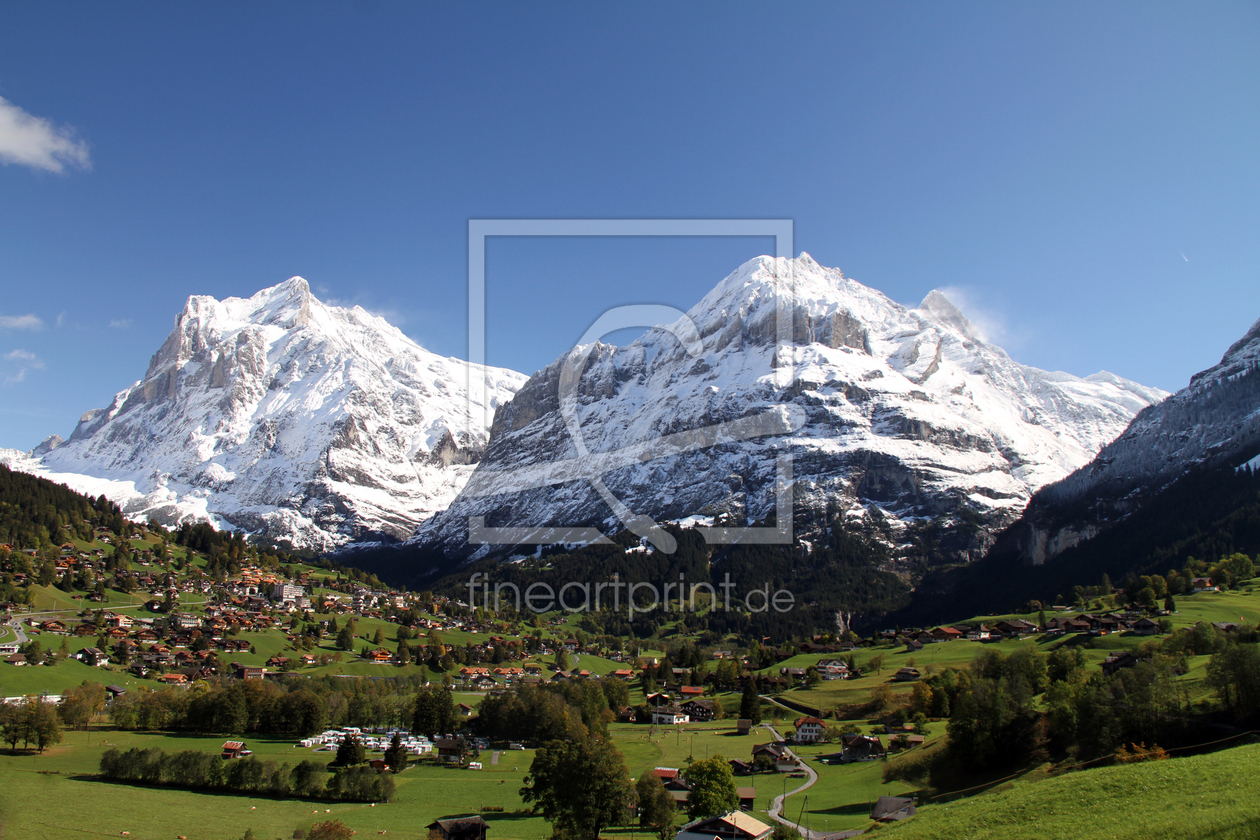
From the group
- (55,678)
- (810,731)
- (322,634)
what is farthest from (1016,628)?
(55,678)

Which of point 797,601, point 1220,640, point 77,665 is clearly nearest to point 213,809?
point 77,665

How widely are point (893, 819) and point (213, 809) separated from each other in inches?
1647

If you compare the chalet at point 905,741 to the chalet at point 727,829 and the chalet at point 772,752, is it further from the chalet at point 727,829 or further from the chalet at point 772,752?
the chalet at point 727,829

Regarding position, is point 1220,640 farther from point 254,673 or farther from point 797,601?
point 797,601

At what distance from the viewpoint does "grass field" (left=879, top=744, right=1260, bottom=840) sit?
896 inches

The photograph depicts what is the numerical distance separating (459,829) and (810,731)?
3744 cm

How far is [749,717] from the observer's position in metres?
81.5

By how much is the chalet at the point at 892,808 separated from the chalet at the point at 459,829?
22177 millimetres

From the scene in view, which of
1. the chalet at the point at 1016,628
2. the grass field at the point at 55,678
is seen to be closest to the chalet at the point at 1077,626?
the chalet at the point at 1016,628

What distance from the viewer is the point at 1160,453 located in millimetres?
168000

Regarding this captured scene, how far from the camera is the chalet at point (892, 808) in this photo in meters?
41.9

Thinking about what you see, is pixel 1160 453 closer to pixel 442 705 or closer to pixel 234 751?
pixel 442 705

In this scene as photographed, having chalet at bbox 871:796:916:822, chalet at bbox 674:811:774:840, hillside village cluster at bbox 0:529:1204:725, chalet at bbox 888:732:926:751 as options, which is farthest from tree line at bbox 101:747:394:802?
hillside village cluster at bbox 0:529:1204:725

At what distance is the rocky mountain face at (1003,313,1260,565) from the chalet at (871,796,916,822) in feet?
444
